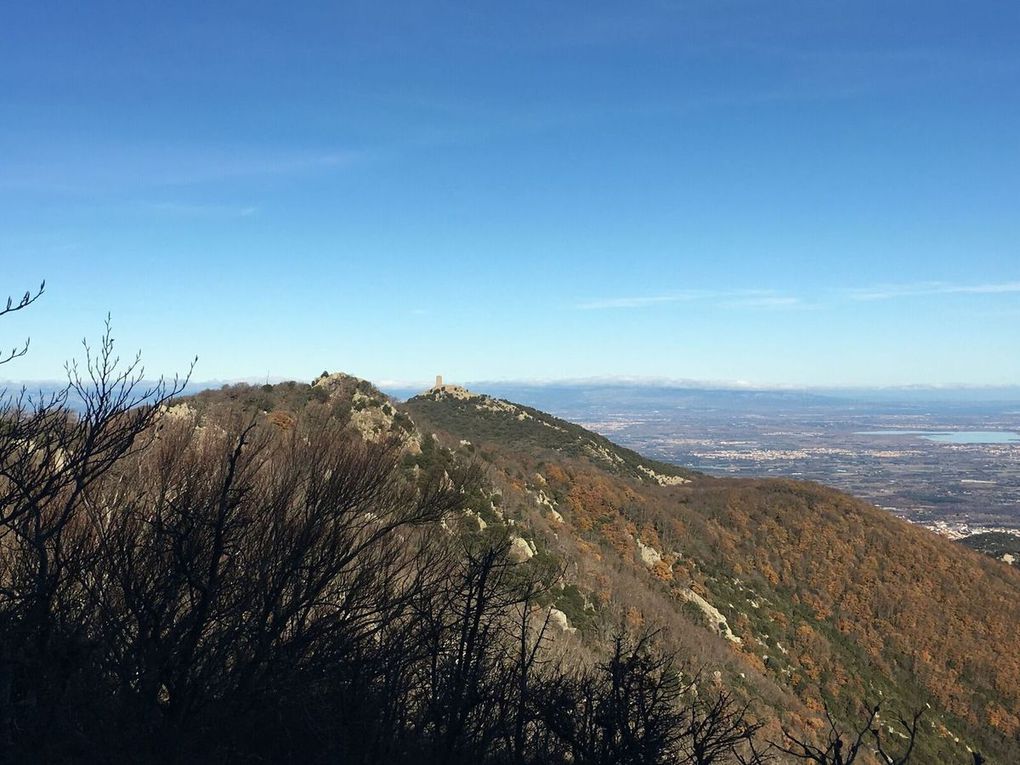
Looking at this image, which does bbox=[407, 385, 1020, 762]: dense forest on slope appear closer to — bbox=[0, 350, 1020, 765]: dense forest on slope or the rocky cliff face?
the rocky cliff face

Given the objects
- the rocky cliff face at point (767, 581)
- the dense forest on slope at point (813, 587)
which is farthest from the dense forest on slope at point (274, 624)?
the dense forest on slope at point (813, 587)

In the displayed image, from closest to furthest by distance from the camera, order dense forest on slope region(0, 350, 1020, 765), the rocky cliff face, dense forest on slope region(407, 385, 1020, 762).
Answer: dense forest on slope region(0, 350, 1020, 765), the rocky cliff face, dense forest on slope region(407, 385, 1020, 762)

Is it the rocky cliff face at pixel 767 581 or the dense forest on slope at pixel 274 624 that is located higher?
the dense forest on slope at pixel 274 624

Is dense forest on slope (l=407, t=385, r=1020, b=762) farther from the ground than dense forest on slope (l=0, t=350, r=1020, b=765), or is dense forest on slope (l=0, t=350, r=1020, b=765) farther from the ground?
dense forest on slope (l=0, t=350, r=1020, b=765)

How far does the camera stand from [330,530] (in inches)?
400

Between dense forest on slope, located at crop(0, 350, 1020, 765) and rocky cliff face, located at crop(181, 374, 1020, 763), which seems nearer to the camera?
dense forest on slope, located at crop(0, 350, 1020, 765)

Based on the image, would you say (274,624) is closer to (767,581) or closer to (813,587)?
(767,581)

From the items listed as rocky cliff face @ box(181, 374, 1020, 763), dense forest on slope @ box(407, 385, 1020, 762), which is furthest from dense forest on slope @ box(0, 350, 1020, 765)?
dense forest on slope @ box(407, 385, 1020, 762)

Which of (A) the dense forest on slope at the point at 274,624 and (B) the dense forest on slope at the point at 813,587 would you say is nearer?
(A) the dense forest on slope at the point at 274,624

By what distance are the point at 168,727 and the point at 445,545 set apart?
23.3 ft

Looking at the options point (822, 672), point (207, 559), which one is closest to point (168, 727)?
point (207, 559)

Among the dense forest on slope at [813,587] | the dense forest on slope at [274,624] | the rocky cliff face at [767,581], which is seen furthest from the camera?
the dense forest on slope at [813,587]

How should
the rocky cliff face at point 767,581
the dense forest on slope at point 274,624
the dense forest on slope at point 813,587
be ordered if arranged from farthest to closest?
the dense forest on slope at point 813,587 < the rocky cliff face at point 767,581 < the dense forest on slope at point 274,624

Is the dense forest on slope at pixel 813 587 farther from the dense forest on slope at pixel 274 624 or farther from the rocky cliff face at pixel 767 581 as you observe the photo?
the dense forest on slope at pixel 274 624
